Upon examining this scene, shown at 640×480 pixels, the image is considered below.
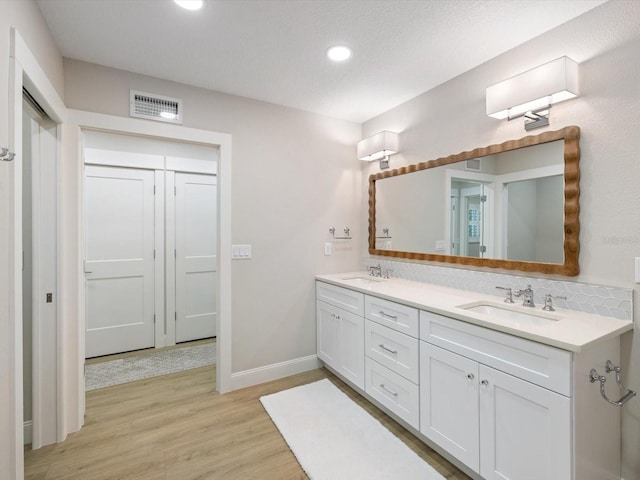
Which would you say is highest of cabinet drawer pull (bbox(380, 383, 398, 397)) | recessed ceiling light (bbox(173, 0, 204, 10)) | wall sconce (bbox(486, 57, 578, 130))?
recessed ceiling light (bbox(173, 0, 204, 10))

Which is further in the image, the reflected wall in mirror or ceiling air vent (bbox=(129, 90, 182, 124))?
ceiling air vent (bbox=(129, 90, 182, 124))

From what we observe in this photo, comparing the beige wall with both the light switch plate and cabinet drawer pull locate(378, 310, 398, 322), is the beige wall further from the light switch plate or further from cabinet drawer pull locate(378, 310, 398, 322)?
cabinet drawer pull locate(378, 310, 398, 322)

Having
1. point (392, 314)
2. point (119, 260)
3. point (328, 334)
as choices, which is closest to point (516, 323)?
point (392, 314)

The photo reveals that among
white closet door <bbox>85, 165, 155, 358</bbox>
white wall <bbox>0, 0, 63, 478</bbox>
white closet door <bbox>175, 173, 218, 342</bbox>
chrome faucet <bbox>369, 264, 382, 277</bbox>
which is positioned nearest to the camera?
white wall <bbox>0, 0, 63, 478</bbox>

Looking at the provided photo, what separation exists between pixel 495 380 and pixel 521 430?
0.21 metres

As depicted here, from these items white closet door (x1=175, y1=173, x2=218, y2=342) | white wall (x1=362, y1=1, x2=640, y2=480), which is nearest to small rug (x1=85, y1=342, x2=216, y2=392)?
white closet door (x1=175, y1=173, x2=218, y2=342)

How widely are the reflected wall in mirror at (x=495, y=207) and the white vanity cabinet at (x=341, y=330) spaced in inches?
25.8

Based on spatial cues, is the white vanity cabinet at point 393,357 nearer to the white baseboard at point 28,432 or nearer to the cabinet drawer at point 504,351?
the cabinet drawer at point 504,351

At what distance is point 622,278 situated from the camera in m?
1.57

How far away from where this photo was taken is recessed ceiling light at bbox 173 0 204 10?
162 centimetres

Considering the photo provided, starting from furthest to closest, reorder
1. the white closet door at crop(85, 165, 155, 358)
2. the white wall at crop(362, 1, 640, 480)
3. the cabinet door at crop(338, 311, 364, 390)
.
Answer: the white closet door at crop(85, 165, 155, 358) < the cabinet door at crop(338, 311, 364, 390) < the white wall at crop(362, 1, 640, 480)

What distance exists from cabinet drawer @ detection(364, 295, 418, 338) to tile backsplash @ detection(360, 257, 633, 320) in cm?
58

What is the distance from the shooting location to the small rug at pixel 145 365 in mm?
2885

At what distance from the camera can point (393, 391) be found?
2.13m
